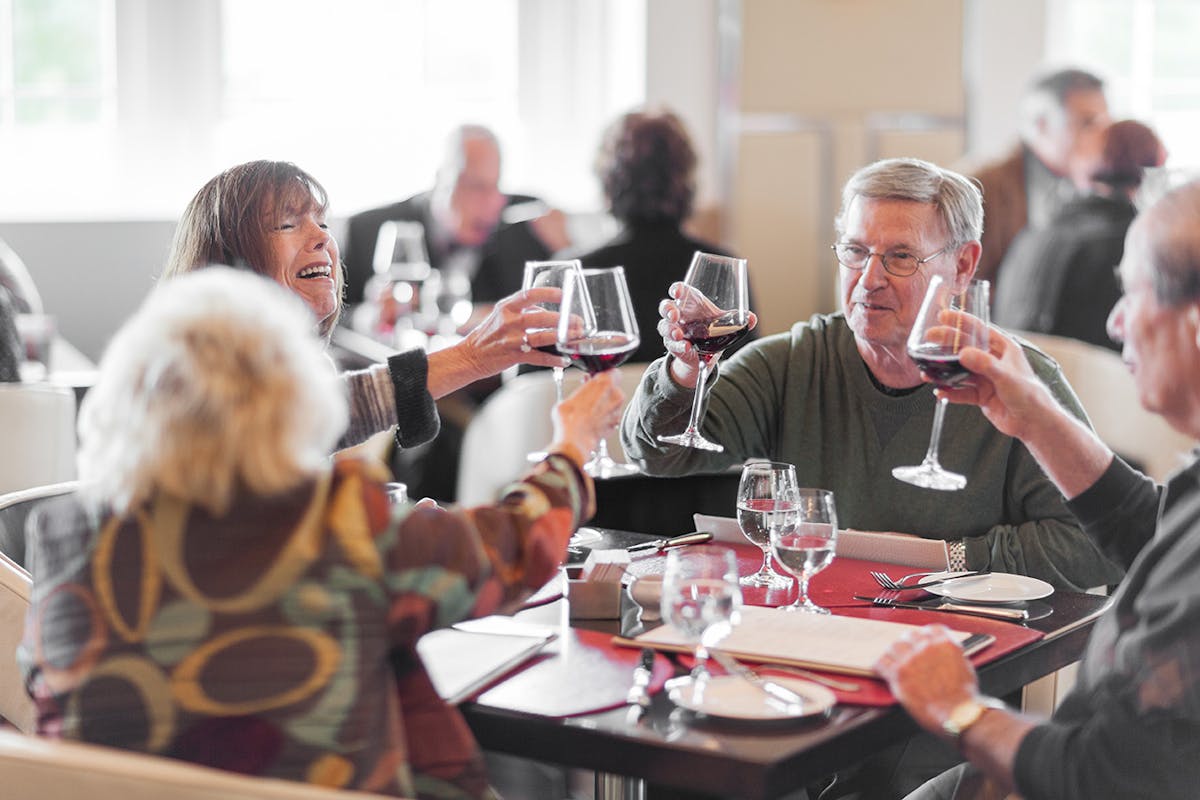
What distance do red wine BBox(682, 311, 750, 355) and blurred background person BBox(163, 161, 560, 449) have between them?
0.22 m

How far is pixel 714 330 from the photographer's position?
7.12 feet

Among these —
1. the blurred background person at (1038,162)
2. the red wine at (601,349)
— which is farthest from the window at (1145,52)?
the red wine at (601,349)

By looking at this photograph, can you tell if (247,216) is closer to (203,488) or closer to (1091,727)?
(203,488)

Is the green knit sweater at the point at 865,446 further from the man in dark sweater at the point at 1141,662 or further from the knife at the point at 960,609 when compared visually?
the man in dark sweater at the point at 1141,662

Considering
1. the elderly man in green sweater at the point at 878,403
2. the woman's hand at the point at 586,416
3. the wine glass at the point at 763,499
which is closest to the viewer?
the woman's hand at the point at 586,416

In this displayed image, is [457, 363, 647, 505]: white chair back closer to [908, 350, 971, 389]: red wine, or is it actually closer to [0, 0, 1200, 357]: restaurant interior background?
[908, 350, 971, 389]: red wine

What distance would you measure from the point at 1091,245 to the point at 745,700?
305 cm

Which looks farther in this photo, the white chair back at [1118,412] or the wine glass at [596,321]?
the white chair back at [1118,412]

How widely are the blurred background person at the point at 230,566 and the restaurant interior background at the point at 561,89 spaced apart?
4.34 m

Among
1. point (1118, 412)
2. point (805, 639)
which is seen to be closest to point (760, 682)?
point (805, 639)

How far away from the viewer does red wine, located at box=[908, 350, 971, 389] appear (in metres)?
1.85

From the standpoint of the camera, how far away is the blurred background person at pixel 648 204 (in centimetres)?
367

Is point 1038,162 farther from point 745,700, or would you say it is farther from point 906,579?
point 745,700

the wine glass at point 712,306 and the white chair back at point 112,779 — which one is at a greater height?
the wine glass at point 712,306
